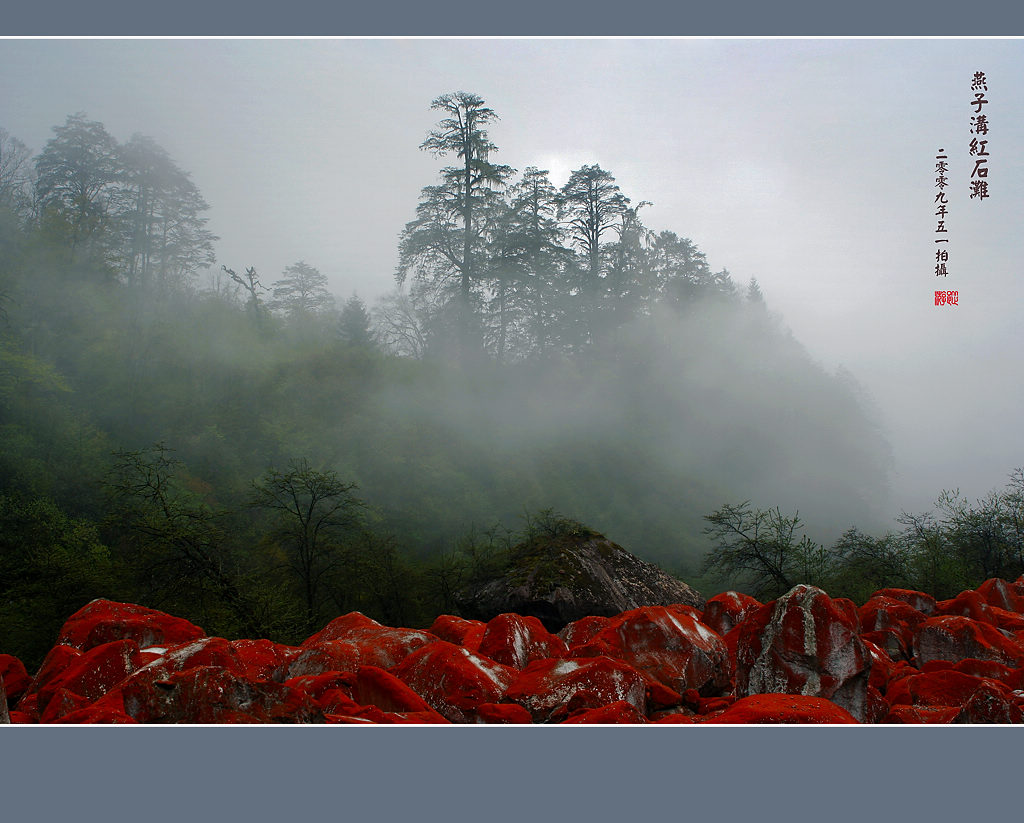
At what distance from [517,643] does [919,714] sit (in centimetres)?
459

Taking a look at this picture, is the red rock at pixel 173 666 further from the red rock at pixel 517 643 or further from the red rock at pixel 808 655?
the red rock at pixel 808 655

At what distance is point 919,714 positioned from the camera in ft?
19.1

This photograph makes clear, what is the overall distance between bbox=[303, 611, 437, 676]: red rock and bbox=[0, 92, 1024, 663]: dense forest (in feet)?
15.2

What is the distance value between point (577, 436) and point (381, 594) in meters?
16.2

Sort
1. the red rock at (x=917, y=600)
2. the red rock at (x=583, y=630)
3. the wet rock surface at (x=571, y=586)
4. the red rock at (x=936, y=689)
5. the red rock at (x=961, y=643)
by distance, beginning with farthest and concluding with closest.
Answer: the wet rock surface at (x=571, y=586) → the red rock at (x=917, y=600) → the red rock at (x=583, y=630) → the red rock at (x=961, y=643) → the red rock at (x=936, y=689)

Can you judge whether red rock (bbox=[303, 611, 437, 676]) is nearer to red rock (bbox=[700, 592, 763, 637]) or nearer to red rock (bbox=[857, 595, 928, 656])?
red rock (bbox=[700, 592, 763, 637])

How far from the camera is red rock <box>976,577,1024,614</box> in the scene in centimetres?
1176

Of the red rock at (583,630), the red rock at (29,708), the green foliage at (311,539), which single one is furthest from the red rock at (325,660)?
the green foliage at (311,539)

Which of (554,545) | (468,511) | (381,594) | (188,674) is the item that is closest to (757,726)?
(188,674)

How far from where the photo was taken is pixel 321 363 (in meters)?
29.7

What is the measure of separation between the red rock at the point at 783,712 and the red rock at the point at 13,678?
808 centimetres

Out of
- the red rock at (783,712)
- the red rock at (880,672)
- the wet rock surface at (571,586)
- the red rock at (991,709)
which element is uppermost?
the red rock at (783,712)

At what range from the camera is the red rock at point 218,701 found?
472 centimetres

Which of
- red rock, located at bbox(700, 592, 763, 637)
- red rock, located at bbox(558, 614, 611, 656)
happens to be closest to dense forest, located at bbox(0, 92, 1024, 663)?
red rock, located at bbox(700, 592, 763, 637)
